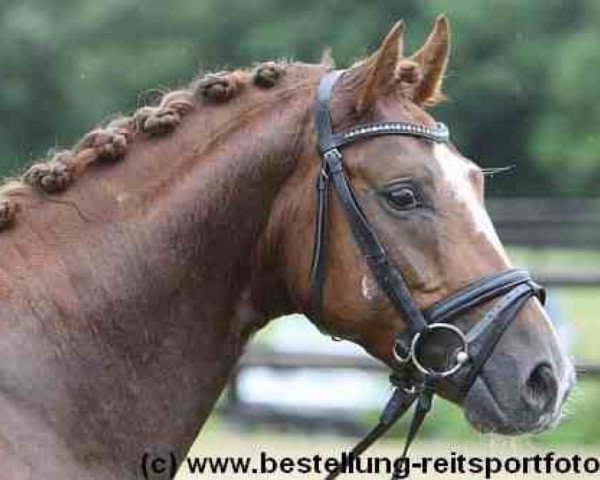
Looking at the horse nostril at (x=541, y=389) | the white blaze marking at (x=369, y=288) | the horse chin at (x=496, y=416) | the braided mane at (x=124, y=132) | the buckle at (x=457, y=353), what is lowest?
the horse chin at (x=496, y=416)

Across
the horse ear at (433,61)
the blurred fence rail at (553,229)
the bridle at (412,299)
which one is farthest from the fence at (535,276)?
the bridle at (412,299)

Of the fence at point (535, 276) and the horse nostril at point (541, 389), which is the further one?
the fence at point (535, 276)

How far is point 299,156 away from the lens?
439cm

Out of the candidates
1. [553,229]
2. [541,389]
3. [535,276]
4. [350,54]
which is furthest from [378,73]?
[350,54]

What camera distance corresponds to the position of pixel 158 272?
432cm

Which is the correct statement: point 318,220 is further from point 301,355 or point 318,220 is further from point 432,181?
point 301,355

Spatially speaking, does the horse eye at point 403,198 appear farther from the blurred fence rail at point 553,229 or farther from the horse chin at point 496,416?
the blurred fence rail at point 553,229

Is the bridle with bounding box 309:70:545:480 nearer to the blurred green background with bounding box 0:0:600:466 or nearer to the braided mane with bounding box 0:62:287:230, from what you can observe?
the braided mane with bounding box 0:62:287:230

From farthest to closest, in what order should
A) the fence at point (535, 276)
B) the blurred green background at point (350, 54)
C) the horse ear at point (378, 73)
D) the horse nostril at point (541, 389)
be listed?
the blurred green background at point (350, 54) < the fence at point (535, 276) < the horse ear at point (378, 73) < the horse nostril at point (541, 389)

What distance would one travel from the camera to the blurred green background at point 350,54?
3203 centimetres

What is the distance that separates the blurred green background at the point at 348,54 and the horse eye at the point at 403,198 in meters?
27.5

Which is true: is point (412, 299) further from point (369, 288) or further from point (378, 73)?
point (378, 73)

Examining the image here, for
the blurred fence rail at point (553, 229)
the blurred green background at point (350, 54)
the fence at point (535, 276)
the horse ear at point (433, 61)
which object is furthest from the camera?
the blurred green background at point (350, 54)

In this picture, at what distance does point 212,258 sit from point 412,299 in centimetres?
56
